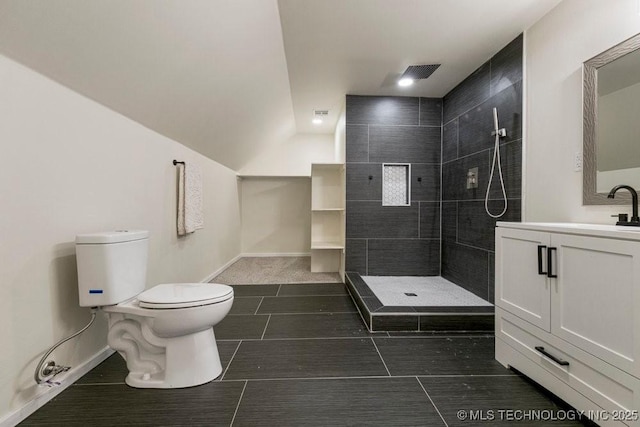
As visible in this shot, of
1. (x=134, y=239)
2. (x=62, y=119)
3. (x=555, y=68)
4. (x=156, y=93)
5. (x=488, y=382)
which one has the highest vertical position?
(x=555, y=68)

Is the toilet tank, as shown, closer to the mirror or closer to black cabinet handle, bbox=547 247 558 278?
black cabinet handle, bbox=547 247 558 278

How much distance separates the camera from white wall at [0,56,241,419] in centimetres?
110

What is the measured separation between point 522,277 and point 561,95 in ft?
3.84

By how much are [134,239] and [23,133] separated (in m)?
0.63

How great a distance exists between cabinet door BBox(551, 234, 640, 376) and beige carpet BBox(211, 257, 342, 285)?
90.5 inches

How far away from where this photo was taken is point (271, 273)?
12.1 ft

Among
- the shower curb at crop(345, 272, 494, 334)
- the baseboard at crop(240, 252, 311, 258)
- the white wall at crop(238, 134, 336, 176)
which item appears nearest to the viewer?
the shower curb at crop(345, 272, 494, 334)

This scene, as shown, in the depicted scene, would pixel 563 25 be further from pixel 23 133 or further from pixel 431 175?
pixel 23 133

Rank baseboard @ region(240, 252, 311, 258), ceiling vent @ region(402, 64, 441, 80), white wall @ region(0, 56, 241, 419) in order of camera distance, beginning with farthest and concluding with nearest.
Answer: baseboard @ region(240, 252, 311, 258) < ceiling vent @ region(402, 64, 441, 80) < white wall @ region(0, 56, 241, 419)

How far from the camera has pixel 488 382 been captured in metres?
1.42

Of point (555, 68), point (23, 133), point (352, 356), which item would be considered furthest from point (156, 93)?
point (555, 68)

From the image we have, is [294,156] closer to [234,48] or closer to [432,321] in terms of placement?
[234,48]

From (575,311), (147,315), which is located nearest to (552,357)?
(575,311)

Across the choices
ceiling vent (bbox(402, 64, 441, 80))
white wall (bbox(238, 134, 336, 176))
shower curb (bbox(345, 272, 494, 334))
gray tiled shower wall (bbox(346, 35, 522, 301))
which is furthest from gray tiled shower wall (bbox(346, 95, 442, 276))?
white wall (bbox(238, 134, 336, 176))
